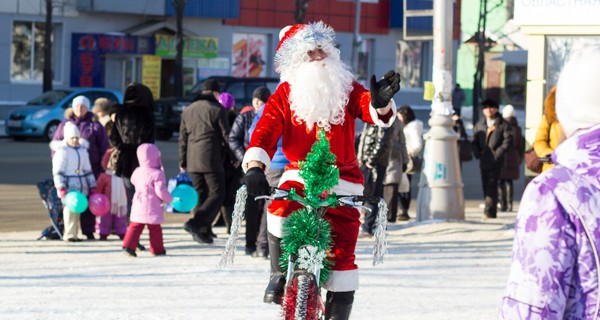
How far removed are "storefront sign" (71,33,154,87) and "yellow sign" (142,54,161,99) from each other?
0.85 metres

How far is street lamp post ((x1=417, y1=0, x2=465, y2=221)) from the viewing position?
49.4ft

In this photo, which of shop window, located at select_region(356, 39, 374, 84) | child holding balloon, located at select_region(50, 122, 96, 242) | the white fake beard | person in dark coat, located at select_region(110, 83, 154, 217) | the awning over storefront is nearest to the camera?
the white fake beard

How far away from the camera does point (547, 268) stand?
122 inches

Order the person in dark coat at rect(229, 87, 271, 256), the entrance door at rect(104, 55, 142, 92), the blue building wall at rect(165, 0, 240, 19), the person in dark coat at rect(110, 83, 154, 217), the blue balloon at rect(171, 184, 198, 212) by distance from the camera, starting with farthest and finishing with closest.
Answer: the blue building wall at rect(165, 0, 240, 19)
the entrance door at rect(104, 55, 142, 92)
the person in dark coat at rect(110, 83, 154, 217)
the blue balloon at rect(171, 184, 198, 212)
the person in dark coat at rect(229, 87, 271, 256)

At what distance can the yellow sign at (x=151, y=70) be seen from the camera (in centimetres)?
4347

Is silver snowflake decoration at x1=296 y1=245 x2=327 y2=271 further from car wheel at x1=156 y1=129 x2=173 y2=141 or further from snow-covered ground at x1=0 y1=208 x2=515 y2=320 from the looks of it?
car wheel at x1=156 y1=129 x2=173 y2=141

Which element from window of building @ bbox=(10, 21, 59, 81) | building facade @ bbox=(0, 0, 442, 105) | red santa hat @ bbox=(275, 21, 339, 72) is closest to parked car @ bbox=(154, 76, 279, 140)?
building facade @ bbox=(0, 0, 442, 105)

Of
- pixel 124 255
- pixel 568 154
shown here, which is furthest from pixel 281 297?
pixel 124 255

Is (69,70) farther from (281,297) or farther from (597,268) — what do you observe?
(597,268)

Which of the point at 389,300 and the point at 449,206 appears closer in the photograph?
the point at 389,300

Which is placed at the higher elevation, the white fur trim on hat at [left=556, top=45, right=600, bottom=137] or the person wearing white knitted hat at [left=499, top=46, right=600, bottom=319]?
the white fur trim on hat at [left=556, top=45, right=600, bottom=137]

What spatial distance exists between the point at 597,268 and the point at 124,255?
8941 millimetres

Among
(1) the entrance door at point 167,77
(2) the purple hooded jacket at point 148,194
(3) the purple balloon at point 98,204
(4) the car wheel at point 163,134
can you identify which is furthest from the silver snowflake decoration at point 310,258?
(1) the entrance door at point 167,77

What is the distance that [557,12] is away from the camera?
43.7ft
